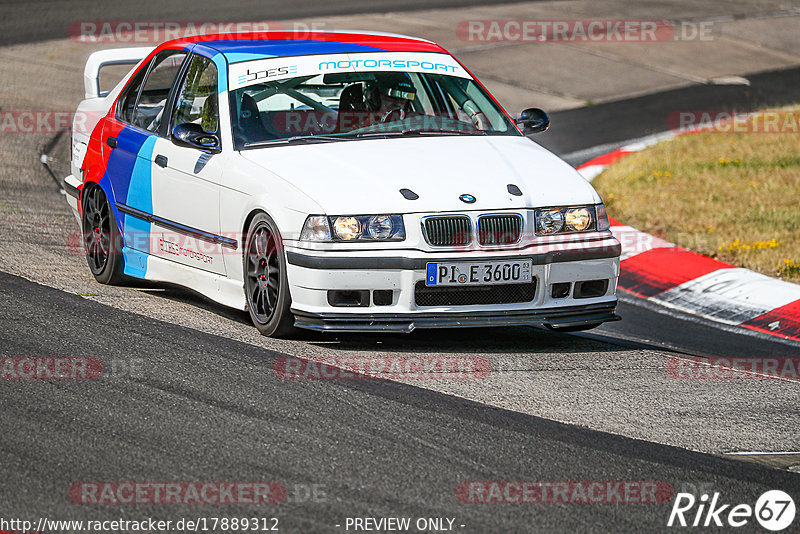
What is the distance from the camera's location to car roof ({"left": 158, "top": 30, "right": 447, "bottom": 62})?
7.68 m

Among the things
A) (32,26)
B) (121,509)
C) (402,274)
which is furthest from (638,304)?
(32,26)

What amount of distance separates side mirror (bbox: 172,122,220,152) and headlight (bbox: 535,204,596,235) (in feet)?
→ 6.26

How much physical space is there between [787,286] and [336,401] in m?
4.68

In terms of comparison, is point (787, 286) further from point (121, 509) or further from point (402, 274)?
point (121, 509)

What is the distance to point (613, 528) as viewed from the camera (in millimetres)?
4277

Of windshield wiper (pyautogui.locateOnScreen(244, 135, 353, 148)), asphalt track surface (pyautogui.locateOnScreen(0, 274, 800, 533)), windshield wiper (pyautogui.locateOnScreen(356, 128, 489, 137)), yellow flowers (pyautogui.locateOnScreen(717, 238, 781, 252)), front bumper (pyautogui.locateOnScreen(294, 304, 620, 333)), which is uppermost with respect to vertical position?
windshield wiper (pyautogui.locateOnScreen(356, 128, 489, 137))

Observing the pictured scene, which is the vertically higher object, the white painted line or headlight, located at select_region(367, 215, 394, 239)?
headlight, located at select_region(367, 215, 394, 239)

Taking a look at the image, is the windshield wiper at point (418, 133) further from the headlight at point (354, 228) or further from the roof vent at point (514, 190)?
the headlight at point (354, 228)

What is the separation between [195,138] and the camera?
718cm

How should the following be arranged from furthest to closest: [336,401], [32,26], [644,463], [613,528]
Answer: [32,26], [336,401], [644,463], [613,528]

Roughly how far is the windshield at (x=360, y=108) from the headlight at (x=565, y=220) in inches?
45.1

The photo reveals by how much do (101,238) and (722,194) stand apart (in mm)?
6128

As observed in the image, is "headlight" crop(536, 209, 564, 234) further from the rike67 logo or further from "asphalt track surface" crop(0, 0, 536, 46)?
"asphalt track surface" crop(0, 0, 536, 46)

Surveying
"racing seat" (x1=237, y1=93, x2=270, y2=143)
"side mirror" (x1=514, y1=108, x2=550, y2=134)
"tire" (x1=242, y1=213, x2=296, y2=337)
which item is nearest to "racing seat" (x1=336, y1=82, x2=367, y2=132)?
"racing seat" (x1=237, y1=93, x2=270, y2=143)
